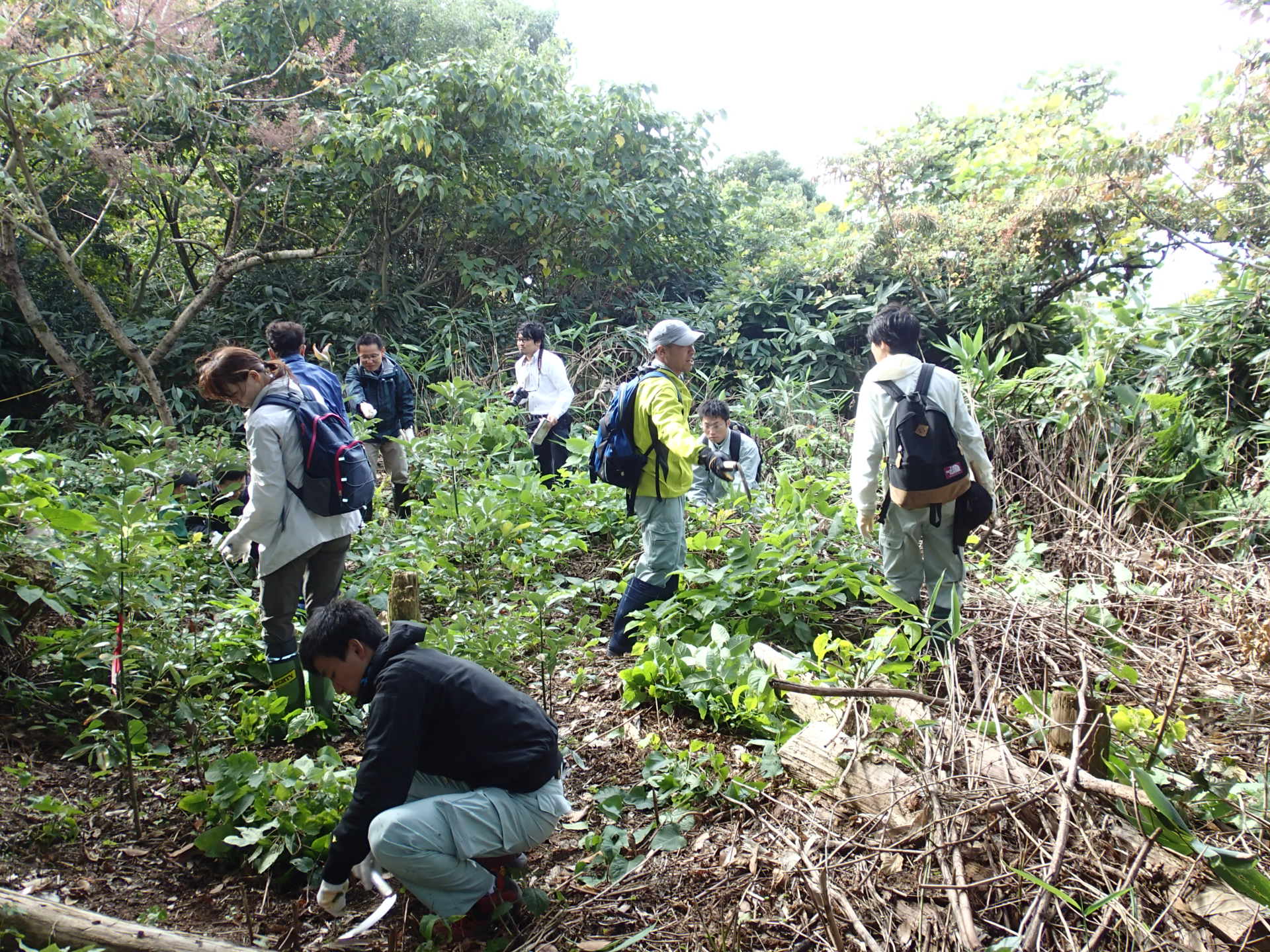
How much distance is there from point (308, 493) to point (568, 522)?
8.83ft

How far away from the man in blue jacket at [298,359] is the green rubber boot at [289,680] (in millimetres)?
1205

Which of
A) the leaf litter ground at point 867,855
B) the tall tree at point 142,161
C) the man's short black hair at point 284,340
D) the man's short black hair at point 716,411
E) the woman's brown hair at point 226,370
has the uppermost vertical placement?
the tall tree at point 142,161

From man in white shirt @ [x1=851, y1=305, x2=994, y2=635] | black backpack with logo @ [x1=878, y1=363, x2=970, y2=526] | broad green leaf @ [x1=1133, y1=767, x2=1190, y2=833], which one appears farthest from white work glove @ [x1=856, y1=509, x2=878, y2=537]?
broad green leaf @ [x1=1133, y1=767, x2=1190, y2=833]

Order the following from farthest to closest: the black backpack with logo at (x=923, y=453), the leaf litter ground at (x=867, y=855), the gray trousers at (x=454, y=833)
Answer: the black backpack with logo at (x=923, y=453) < the gray trousers at (x=454, y=833) < the leaf litter ground at (x=867, y=855)

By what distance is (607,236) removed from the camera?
11.4 metres

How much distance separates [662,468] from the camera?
434 centimetres

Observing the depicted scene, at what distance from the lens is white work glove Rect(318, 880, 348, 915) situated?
2.54m

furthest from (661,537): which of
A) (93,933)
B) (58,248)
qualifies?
(58,248)

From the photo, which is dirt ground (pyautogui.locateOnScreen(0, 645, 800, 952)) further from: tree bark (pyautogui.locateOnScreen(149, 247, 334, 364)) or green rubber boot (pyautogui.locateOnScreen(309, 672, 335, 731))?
tree bark (pyautogui.locateOnScreen(149, 247, 334, 364))

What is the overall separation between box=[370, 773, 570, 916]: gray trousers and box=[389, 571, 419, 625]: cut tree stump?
39.3 inches

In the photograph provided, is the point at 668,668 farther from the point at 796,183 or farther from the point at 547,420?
the point at 796,183

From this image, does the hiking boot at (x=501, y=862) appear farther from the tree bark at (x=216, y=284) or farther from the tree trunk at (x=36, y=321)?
the tree trunk at (x=36, y=321)

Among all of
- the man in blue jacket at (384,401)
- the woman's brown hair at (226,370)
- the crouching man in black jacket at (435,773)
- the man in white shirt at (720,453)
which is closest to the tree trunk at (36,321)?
the man in blue jacket at (384,401)

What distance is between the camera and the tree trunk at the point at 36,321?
8.35 meters
